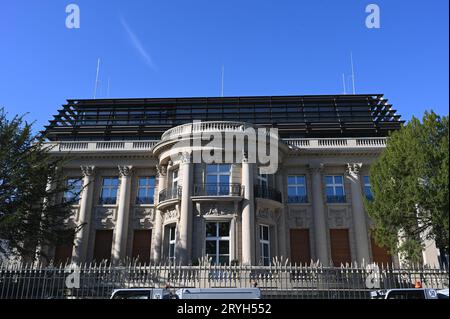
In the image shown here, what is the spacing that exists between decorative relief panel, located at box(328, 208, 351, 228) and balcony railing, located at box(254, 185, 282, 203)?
402 cm

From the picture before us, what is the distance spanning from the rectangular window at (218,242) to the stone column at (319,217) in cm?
642

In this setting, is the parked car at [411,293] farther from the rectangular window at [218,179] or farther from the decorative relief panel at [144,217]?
the decorative relief panel at [144,217]

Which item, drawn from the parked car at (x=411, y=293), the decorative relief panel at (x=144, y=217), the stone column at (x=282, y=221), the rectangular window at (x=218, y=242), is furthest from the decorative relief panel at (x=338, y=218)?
the parked car at (x=411, y=293)

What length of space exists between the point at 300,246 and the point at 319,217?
7.51 ft

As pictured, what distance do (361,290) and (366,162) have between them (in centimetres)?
1406

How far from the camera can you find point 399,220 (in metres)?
17.0

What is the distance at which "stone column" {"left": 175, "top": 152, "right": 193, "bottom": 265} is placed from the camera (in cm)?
2126

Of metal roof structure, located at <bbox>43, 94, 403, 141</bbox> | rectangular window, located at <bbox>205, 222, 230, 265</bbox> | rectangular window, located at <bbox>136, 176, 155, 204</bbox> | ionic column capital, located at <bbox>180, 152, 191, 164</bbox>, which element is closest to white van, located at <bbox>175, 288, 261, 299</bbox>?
rectangular window, located at <bbox>205, 222, 230, 265</bbox>

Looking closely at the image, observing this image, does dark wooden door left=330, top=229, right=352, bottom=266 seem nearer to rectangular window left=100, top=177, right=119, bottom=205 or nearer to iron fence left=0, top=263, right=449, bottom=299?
iron fence left=0, top=263, right=449, bottom=299

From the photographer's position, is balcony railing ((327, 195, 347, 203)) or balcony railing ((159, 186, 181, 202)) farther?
balcony railing ((327, 195, 347, 203))

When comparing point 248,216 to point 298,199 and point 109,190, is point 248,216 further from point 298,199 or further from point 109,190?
point 109,190

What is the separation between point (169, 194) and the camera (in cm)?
2434

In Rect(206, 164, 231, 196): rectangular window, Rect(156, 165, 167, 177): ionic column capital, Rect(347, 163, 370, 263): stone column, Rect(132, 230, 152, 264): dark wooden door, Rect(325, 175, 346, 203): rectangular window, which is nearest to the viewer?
Rect(206, 164, 231, 196): rectangular window

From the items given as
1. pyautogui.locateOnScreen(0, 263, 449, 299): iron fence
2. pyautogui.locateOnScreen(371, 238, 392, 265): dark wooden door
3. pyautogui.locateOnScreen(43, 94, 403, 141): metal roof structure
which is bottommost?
pyautogui.locateOnScreen(0, 263, 449, 299): iron fence
